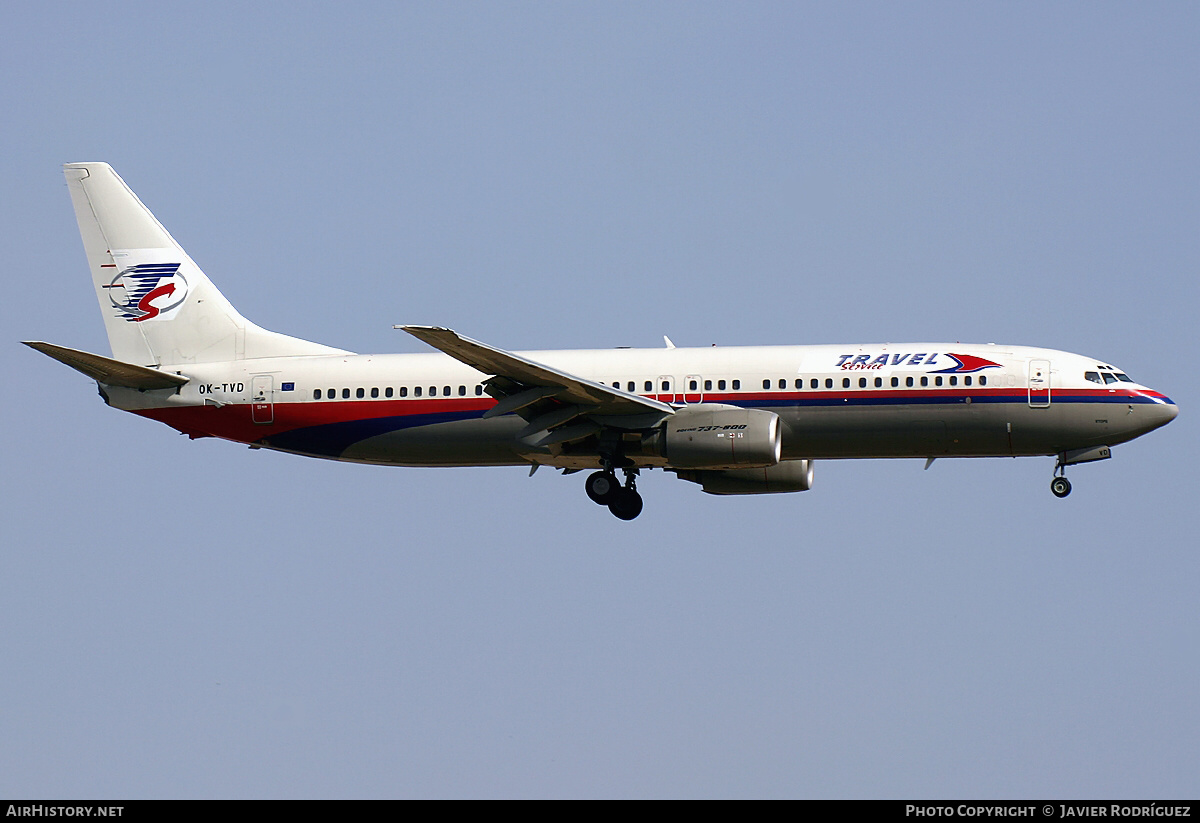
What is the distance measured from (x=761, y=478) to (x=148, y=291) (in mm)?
18910

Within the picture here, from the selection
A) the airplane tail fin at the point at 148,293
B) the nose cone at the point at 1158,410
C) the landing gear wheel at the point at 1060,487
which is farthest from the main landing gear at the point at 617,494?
the nose cone at the point at 1158,410

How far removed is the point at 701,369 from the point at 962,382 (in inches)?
269

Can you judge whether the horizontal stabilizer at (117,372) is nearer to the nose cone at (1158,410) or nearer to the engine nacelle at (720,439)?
the engine nacelle at (720,439)

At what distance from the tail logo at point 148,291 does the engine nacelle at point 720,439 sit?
15.8 metres

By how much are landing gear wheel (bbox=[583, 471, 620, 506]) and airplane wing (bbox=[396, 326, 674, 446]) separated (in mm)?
1855

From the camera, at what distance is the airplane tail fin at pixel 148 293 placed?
1943 inches

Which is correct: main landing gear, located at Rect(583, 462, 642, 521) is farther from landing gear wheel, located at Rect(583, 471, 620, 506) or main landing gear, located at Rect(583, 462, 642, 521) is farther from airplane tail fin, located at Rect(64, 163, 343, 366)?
airplane tail fin, located at Rect(64, 163, 343, 366)

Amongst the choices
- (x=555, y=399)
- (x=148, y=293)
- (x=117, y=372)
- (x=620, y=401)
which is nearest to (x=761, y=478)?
(x=620, y=401)

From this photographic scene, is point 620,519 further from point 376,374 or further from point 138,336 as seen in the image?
point 138,336

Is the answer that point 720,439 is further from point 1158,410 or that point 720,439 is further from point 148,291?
point 148,291

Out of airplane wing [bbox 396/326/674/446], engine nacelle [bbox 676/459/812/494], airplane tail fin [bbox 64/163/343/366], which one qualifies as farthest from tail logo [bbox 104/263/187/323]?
engine nacelle [bbox 676/459/812/494]

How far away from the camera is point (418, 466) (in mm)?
47250

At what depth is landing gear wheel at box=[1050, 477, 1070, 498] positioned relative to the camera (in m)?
45.1
